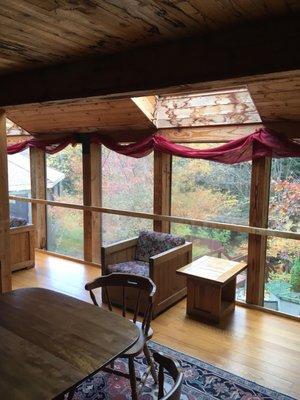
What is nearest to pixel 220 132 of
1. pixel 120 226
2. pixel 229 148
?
pixel 229 148

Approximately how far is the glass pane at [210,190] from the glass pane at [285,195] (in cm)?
29

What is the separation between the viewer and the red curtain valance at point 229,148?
3.48 metres

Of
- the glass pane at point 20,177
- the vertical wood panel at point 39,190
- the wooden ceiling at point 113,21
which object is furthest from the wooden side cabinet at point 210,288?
the glass pane at point 20,177

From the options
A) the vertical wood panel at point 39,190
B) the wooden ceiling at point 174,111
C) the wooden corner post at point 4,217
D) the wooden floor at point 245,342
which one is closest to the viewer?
the wooden floor at point 245,342

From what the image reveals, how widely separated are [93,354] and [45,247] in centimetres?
492

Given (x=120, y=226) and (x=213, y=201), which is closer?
(x=213, y=201)

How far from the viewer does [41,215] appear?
6.23 metres

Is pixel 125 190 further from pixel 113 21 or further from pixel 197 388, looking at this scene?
pixel 113 21

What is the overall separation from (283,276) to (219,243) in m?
0.82

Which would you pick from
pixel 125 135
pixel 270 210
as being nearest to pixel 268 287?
pixel 270 210

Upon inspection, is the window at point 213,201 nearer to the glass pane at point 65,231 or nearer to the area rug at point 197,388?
the area rug at point 197,388

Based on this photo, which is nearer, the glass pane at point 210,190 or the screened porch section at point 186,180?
the screened porch section at point 186,180

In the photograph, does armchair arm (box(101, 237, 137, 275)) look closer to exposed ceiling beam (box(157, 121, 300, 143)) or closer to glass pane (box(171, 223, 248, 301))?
glass pane (box(171, 223, 248, 301))

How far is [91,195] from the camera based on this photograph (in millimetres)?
5332
